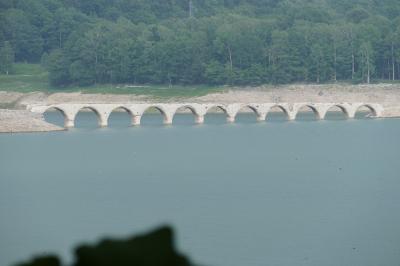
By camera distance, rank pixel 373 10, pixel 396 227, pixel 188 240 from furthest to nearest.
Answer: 1. pixel 373 10
2. pixel 396 227
3. pixel 188 240

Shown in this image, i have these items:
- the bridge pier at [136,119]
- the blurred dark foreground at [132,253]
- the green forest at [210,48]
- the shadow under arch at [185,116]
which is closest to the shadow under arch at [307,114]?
the green forest at [210,48]

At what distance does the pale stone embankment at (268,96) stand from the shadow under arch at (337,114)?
3.26 feet

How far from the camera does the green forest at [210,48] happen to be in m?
92.6

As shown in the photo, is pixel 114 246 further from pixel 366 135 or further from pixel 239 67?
pixel 239 67

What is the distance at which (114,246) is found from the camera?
12.3ft

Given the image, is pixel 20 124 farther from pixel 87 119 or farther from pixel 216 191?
pixel 216 191

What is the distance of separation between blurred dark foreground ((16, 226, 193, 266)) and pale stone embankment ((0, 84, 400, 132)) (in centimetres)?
7555

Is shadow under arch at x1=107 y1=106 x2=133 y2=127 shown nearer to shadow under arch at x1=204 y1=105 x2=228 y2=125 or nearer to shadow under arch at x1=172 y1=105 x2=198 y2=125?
shadow under arch at x1=172 y1=105 x2=198 y2=125

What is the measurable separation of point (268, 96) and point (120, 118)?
40.9 ft


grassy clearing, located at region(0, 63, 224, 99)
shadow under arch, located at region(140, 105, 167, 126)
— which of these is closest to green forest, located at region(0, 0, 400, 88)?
grassy clearing, located at region(0, 63, 224, 99)

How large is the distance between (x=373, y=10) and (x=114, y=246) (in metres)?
116

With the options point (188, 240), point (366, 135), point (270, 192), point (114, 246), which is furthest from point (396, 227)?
point (366, 135)

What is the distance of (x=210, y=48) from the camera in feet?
321

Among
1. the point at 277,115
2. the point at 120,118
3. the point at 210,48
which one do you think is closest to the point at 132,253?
the point at 120,118
